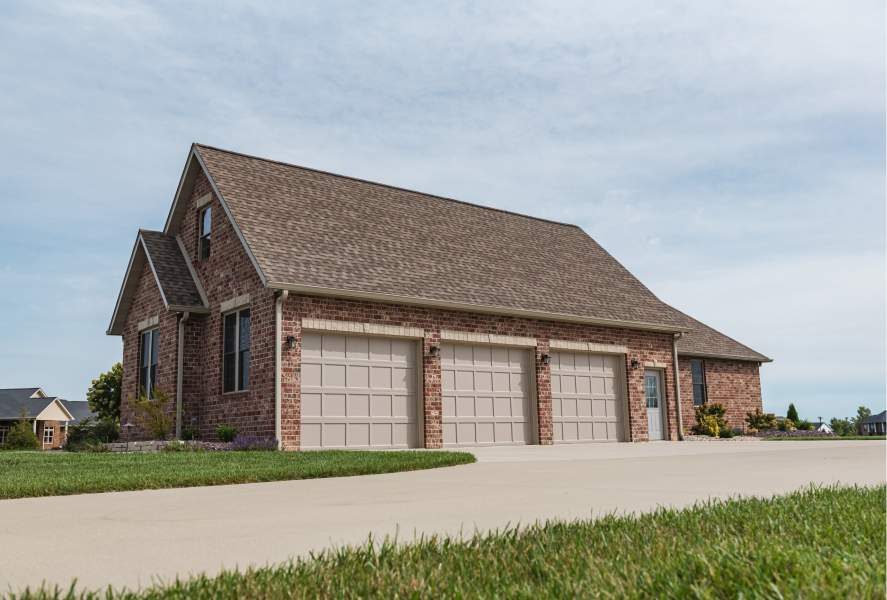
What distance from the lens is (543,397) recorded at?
18938mm

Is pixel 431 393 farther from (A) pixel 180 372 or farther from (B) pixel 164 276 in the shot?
(B) pixel 164 276

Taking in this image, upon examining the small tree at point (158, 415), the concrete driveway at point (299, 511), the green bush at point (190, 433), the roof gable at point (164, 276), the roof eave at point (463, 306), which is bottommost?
the concrete driveway at point (299, 511)

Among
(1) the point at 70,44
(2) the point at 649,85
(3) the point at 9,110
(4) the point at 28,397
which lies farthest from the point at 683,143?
(4) the point at 28,397

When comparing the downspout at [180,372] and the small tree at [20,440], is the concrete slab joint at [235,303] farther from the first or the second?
the small tree at [20,440]

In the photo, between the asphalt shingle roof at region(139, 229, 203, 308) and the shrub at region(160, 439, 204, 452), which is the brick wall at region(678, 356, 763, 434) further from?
the shrub at region(160, 439, 204, 452)

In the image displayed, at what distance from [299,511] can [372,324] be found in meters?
11.2

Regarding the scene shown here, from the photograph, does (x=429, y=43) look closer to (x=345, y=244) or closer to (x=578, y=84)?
(x=578, y=84)

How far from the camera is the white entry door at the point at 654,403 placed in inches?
872

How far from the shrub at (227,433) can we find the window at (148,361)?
13.1 feet

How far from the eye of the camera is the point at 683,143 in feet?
48.5

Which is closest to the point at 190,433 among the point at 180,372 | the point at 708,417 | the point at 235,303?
the point at 180,372

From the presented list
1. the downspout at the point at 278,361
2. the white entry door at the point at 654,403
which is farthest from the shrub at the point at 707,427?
the downspout at the point at 278,361

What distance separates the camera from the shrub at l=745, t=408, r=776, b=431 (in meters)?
27.2

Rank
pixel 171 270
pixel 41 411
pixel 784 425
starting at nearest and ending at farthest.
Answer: pixel 171 270 < pixel 784 425 < pixel 41 411
